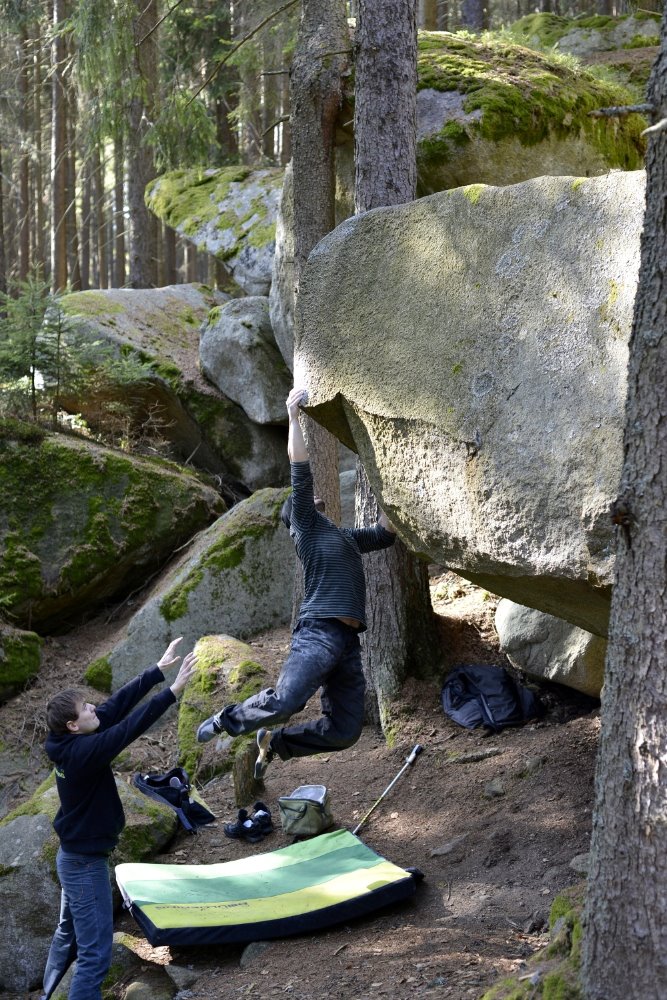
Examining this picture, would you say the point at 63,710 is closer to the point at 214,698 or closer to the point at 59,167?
the point at 214,698

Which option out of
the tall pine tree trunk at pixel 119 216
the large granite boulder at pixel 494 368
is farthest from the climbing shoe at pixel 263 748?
the tall pine tree trunk at pixel 119 216

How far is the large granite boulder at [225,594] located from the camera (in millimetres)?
10234

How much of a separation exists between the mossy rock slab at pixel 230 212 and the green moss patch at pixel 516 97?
4254 mm

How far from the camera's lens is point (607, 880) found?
3.41 metres

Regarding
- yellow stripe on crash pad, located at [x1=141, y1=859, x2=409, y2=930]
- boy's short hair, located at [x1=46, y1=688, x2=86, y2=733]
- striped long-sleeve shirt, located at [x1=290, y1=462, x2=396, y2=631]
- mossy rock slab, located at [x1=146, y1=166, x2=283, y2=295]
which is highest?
mossy rock slab, located at [x1=146, y1=166, x2=283, y2=295]

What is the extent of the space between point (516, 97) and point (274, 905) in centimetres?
769

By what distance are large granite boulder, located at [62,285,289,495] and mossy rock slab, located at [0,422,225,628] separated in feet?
3.98

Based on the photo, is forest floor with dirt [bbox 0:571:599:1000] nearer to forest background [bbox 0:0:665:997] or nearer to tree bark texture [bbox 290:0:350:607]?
forest background [bbox 0:0:665:997]

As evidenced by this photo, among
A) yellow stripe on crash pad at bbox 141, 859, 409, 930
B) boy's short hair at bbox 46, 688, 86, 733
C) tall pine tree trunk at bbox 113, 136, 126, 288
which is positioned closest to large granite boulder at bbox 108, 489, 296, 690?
yellow stripe on crash pad at bbox 141, 859, 409, 930

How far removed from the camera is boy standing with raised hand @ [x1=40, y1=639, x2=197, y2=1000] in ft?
16.8

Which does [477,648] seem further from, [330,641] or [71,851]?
[71,851]

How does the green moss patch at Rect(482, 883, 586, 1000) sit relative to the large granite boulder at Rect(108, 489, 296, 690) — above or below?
above

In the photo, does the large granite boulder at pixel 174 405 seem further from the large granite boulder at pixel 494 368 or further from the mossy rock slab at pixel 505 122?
the large granite boulder at pixel 494 368

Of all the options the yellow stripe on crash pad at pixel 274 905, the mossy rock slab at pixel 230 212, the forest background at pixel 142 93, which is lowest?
the yellow stripe on crash pad at pixel 274 905
